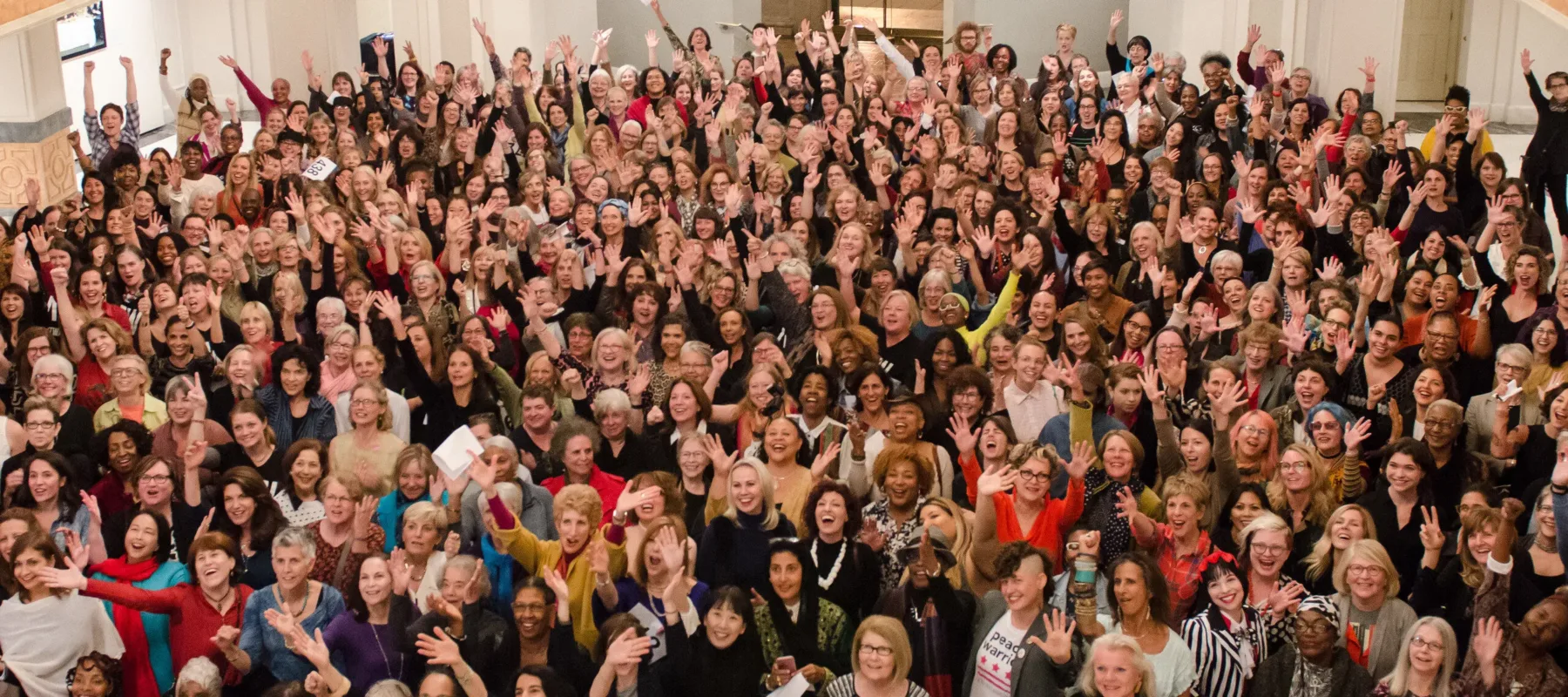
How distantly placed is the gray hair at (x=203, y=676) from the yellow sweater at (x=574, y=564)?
1.07m

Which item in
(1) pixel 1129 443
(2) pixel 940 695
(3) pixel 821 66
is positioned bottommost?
(2) pixel 940 695

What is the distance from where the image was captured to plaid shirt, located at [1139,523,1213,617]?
608 cm

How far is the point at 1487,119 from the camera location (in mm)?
18031

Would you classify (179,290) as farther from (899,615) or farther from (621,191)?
(899,615)

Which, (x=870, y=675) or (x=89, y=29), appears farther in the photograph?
(x=89, y=29)

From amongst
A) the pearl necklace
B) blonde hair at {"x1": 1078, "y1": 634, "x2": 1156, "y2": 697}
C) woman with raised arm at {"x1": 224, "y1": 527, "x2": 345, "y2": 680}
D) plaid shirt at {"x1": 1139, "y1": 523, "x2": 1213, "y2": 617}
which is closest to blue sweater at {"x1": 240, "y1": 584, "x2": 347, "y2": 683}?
woman with raised arm at {"x1": 224, "y1": 527, "x2": 345, "y2": 680}

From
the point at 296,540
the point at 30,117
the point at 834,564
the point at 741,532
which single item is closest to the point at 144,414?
the point at 296,540

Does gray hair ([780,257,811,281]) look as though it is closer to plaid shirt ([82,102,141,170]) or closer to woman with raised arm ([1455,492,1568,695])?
woman with raised arm ([1455,492,1568,695])

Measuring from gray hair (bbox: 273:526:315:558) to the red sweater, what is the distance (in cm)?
22

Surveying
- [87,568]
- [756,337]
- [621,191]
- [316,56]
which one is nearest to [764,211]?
[621,191]

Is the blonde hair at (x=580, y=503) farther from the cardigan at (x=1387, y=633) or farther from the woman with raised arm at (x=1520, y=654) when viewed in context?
the woman with raised arm at (x=1520, y=654)

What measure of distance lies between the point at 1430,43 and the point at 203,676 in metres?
17.1

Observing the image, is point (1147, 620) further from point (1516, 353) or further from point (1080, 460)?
point (1516, 353)

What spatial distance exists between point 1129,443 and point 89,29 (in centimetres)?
1486
